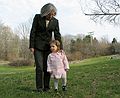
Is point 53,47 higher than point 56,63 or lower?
higher

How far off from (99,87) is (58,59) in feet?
5.26

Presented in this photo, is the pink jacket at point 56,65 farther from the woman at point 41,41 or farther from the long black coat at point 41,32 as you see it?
the long black coat at point 41,32

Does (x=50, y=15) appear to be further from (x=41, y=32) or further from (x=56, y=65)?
(x=56, y=65)

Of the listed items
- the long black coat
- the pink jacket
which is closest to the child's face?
the pink jacket

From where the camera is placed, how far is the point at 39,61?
8.62 meters

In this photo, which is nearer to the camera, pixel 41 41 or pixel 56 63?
pixel 56 63

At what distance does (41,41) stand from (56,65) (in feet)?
2.49

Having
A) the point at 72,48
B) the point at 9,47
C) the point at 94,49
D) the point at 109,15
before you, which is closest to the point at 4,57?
the point at 9,47

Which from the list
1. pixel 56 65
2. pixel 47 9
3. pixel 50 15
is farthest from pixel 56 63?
pixel 47 9

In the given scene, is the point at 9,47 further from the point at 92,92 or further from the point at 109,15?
the point at 92,92

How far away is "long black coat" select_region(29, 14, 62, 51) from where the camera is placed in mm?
8688

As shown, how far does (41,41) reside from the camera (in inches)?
345

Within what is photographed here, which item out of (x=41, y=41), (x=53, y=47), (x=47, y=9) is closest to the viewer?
(x=47, y=9)

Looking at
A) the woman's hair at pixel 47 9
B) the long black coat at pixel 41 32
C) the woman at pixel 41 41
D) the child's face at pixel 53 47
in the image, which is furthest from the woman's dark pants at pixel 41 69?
the woman's hair at pixel 47 9
